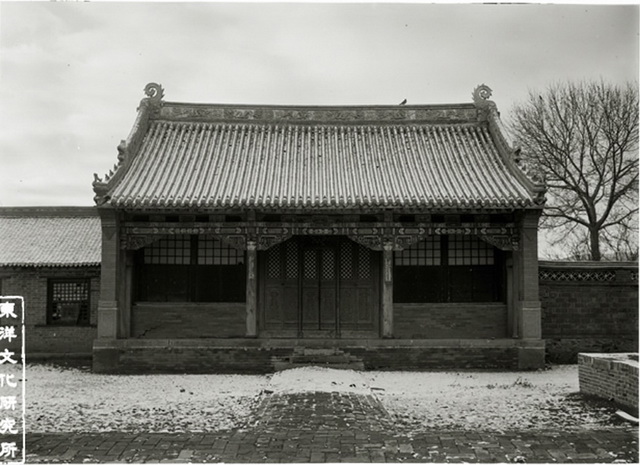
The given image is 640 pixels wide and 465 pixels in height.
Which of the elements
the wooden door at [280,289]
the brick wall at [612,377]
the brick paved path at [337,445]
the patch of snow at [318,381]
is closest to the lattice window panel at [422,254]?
the wooden door at [280,289]

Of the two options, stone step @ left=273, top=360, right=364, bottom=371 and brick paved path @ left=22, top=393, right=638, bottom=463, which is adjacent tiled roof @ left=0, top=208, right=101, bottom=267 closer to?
stone step @ left=273, top=360, right=364, bottom=371

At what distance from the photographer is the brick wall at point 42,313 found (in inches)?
712

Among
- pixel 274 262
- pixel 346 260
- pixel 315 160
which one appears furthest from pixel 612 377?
pixel 315 160

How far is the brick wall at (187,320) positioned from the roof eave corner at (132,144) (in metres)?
3.00

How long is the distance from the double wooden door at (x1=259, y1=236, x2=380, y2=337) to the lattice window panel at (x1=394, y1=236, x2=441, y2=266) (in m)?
0.68

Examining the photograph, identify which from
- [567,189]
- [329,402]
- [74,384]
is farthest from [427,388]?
[567,189]

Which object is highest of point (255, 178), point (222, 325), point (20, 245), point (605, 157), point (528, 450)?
point (605, 157)

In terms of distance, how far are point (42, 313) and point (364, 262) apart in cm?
838

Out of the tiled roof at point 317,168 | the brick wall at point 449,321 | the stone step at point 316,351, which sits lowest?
the stone step at point 316,351

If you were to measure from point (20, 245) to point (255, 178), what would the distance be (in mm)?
7122

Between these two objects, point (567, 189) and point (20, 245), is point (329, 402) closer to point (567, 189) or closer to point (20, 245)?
point (20, 245)

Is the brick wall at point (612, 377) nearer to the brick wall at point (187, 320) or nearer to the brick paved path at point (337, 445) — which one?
the brick paved path at point (337, 445)

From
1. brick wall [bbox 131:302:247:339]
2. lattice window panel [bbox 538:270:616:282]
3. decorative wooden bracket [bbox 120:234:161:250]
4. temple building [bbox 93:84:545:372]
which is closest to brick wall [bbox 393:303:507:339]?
temple building [bbox 93:84:545:372]

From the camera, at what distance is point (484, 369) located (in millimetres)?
15641
